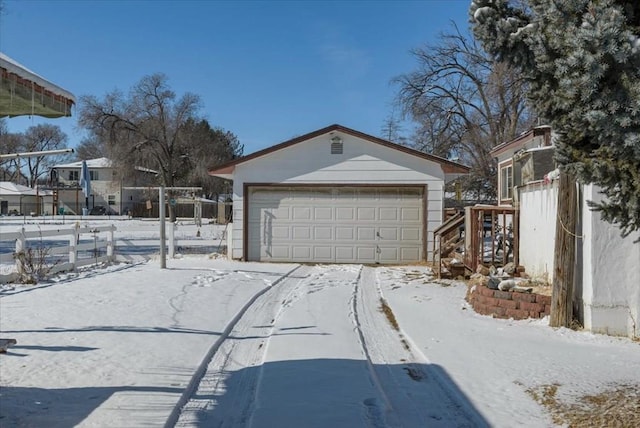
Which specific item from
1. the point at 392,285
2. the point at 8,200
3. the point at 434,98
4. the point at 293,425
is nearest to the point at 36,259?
the point at 392,285

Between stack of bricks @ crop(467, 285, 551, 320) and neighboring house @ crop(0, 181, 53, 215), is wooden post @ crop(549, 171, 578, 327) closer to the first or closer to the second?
stack of bricks @ crop(467, 285, 551, 320)

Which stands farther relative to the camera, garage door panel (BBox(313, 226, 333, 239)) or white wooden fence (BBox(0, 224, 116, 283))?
garage door panel (BBox(313, 226, 333, 239))

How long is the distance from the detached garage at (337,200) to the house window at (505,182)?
4.27 metres

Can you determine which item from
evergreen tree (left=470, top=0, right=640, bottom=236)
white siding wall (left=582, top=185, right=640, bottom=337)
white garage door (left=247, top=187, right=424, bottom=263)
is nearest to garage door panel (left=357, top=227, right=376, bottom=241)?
white garage door (left=247, top=187, right=424, bottom=263)

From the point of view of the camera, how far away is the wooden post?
673 centimetres

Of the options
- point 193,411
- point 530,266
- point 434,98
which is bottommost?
point 193,411

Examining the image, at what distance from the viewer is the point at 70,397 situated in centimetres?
432

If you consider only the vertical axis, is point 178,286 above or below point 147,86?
below

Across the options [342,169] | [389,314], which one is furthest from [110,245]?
[389,314]

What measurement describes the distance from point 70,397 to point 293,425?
6.32 feet

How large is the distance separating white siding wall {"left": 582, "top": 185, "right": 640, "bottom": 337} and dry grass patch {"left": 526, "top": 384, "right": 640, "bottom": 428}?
196cm

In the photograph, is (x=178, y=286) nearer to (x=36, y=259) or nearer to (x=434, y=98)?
(x=36, y=259)

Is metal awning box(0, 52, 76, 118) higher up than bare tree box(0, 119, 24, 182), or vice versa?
bare tree box(0, 119, 24, 182)

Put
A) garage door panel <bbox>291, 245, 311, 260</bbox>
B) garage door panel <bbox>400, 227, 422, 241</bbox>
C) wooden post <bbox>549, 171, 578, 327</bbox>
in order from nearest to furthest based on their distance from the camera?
wooden post <bbox>549, 171, 578, 327</bbox>, garage door panel <bbox>400, 227, 422, 241</bbox>, garage door panel <bbox>291, 245, 311, 260</bbox>
